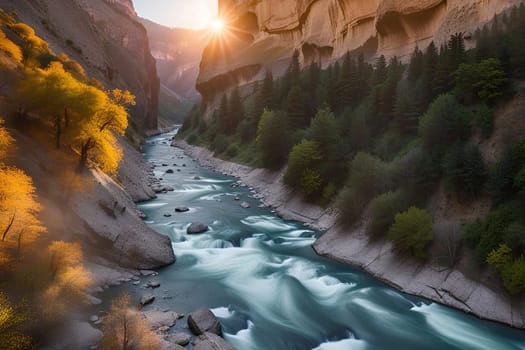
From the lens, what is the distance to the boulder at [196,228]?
31.7m

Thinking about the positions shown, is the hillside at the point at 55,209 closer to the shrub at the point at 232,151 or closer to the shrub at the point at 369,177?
the shrub at the point at 369,177

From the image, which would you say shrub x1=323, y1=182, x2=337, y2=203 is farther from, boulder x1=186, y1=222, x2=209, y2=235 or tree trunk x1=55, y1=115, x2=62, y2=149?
tree trunk x1=55, y1=115, x2=62, y2=149

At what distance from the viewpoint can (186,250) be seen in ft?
92.0

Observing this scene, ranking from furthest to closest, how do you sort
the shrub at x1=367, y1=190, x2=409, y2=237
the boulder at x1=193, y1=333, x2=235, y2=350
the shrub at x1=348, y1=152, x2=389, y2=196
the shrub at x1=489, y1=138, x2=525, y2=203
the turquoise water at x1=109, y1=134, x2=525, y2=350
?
the shrub at x1=348, y1=152, x2=389, y2=196 < the shrub at x1=367, y1=190, x2=409, y2=237 < the shrub at x1=489, y1=138, x2=525, y2=203 < the turquoise water at x1=109, y1=134, x2=525, y2=350 < the boulder at x1=193, y1=333, x2=235, y2=350

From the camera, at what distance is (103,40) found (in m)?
103

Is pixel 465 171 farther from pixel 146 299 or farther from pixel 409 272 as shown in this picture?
pixel 146 299

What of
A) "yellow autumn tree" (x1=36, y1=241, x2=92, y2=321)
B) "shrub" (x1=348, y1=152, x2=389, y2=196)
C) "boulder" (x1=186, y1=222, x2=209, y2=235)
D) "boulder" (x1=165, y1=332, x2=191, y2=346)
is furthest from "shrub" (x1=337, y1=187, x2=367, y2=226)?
"yellow autumn tree" (x1=36, y1=241, x2=92, y2=321)

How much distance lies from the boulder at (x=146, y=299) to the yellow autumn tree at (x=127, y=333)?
2.28 m

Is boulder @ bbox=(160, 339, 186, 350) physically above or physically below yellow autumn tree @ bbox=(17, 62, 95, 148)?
below

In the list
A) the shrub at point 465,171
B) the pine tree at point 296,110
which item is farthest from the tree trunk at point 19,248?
the pine tree at point 296,110

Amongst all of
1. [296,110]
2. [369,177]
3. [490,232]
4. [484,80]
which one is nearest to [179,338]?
[490,232]

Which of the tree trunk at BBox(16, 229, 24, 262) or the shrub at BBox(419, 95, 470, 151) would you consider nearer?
the tree trunk at BBox(16, 229, 24, 262)

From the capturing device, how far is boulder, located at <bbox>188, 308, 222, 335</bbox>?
16719 millimetres

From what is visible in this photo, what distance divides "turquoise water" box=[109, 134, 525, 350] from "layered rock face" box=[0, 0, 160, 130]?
117 feet
